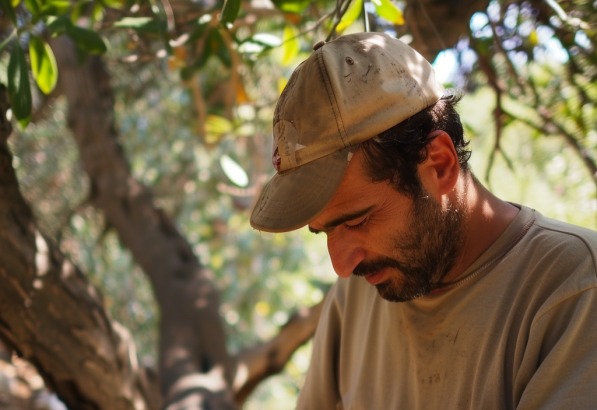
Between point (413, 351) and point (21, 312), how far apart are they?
3.55ft

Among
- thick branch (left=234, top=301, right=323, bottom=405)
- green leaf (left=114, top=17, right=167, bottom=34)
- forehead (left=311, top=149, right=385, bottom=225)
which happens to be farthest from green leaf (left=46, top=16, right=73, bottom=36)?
thick branch (left=234, top=301, right=323, bottom=405)

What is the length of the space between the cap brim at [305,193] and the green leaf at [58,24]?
2.27 ft

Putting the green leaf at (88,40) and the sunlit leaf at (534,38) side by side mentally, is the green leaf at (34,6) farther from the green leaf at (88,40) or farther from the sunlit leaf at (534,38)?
the sunlit leaf at (534,38)

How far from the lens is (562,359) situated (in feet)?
3.33

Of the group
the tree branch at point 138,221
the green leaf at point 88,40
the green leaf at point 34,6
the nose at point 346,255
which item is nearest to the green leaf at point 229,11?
the green leaf at point 88,40

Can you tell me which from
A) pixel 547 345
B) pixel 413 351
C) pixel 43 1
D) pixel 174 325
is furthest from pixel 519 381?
pixel 174 325

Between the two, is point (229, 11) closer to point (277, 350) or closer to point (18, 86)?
point (18, 86)

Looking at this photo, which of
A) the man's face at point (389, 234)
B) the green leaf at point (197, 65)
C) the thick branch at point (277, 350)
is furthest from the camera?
the thick branch at point (277, 350)

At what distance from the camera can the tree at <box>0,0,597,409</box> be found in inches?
66.0

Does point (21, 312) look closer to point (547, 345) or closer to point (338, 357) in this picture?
point (338, 357)

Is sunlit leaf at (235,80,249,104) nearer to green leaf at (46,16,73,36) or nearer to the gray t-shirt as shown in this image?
green leaf at (46,16,73,36)

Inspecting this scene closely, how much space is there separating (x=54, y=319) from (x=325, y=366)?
2.67 feet

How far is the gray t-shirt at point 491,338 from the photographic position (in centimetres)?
102

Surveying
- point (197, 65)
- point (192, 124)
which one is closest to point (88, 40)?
point (197, 65)
